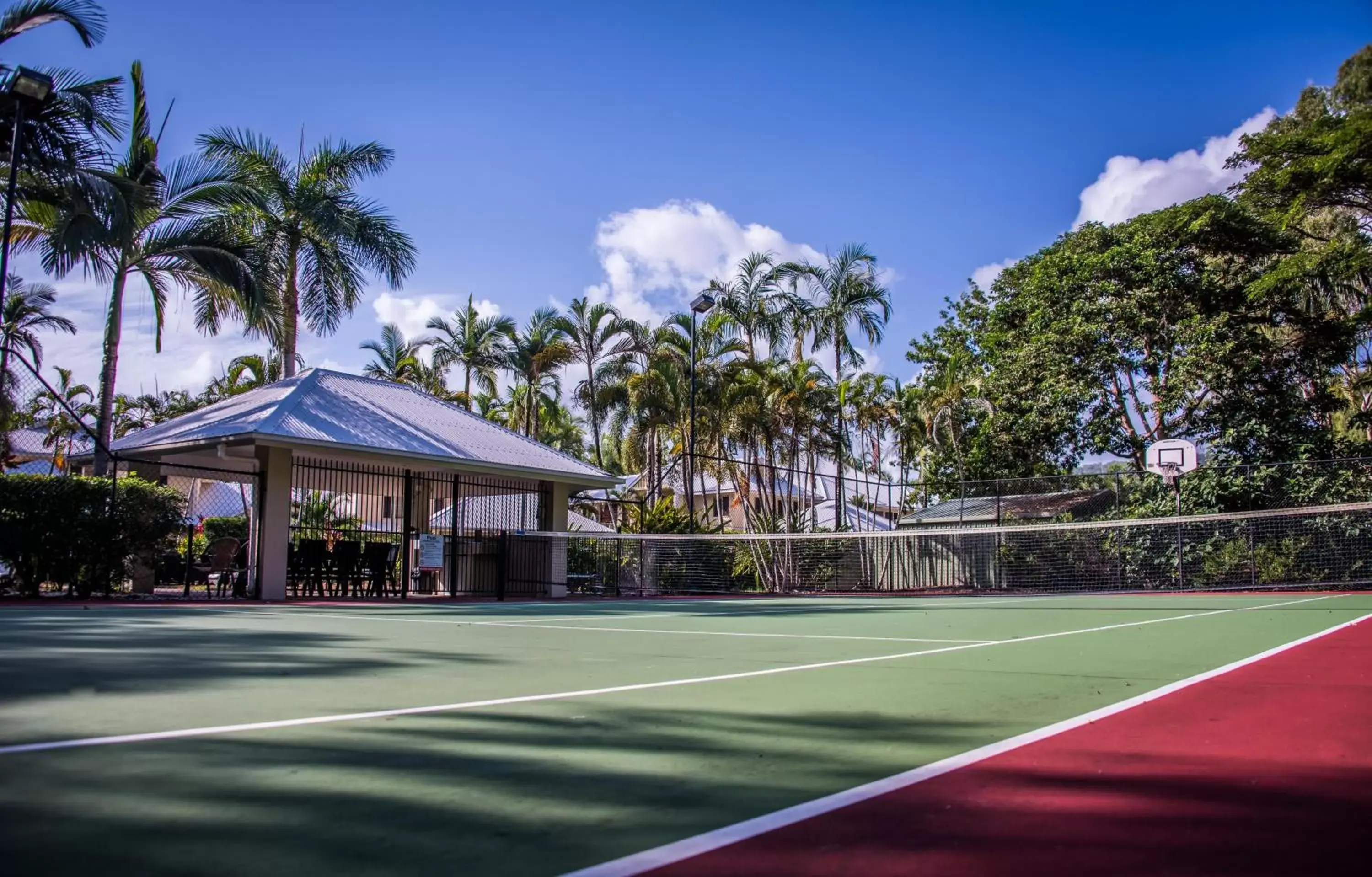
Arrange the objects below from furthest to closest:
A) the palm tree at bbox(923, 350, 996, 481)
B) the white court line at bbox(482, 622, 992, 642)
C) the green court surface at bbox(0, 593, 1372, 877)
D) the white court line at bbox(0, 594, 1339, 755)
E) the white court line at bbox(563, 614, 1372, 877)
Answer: the palm tree at bbox(923, 350, 996, 481) < the white court line at bbox(482, 622, 992, 642) < the white court line at bbox(0, 594, 1339, 755) < the green court surface at bbox(0, 593, 1372, 877) < the white court line at bbox(563, 614, 1372, 877)

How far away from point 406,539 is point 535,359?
17.7m

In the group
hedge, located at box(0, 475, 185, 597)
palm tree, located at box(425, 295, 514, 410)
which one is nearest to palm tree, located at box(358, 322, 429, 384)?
palm tree, located at box(425, 295, 514, 410)

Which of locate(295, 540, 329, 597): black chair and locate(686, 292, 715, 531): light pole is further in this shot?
locate(686, 292, 715, 531): light pole

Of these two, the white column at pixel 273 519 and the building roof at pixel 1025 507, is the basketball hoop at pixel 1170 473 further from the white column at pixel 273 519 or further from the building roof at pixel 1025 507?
the white column at pixel 273 519

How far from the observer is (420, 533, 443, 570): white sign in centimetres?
1928

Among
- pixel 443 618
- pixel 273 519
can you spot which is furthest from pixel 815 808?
pixel 273 519

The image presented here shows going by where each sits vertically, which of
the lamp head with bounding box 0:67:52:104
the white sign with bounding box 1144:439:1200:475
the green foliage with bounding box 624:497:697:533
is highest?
the lamp head with bounding box 0:67:52:104

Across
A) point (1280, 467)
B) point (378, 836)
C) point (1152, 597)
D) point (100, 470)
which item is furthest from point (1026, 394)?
point (378, 836)

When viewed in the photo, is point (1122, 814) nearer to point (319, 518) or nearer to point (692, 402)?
point (692, 402)

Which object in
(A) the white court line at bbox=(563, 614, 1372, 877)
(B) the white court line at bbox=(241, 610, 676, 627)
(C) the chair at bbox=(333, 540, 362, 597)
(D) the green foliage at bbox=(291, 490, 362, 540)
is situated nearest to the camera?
(A) the white court line at bbox=(563, 614, 1372, 877)

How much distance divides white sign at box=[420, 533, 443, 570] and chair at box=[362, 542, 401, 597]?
78 cm

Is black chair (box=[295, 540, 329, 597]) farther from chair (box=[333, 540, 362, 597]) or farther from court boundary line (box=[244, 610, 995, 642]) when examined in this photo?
court boundary line (box=[244, 610, 995, 642])

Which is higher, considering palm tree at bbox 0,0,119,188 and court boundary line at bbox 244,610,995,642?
palm tree at bbox 0,0,119,188

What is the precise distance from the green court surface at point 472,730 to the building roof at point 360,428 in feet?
30.4
